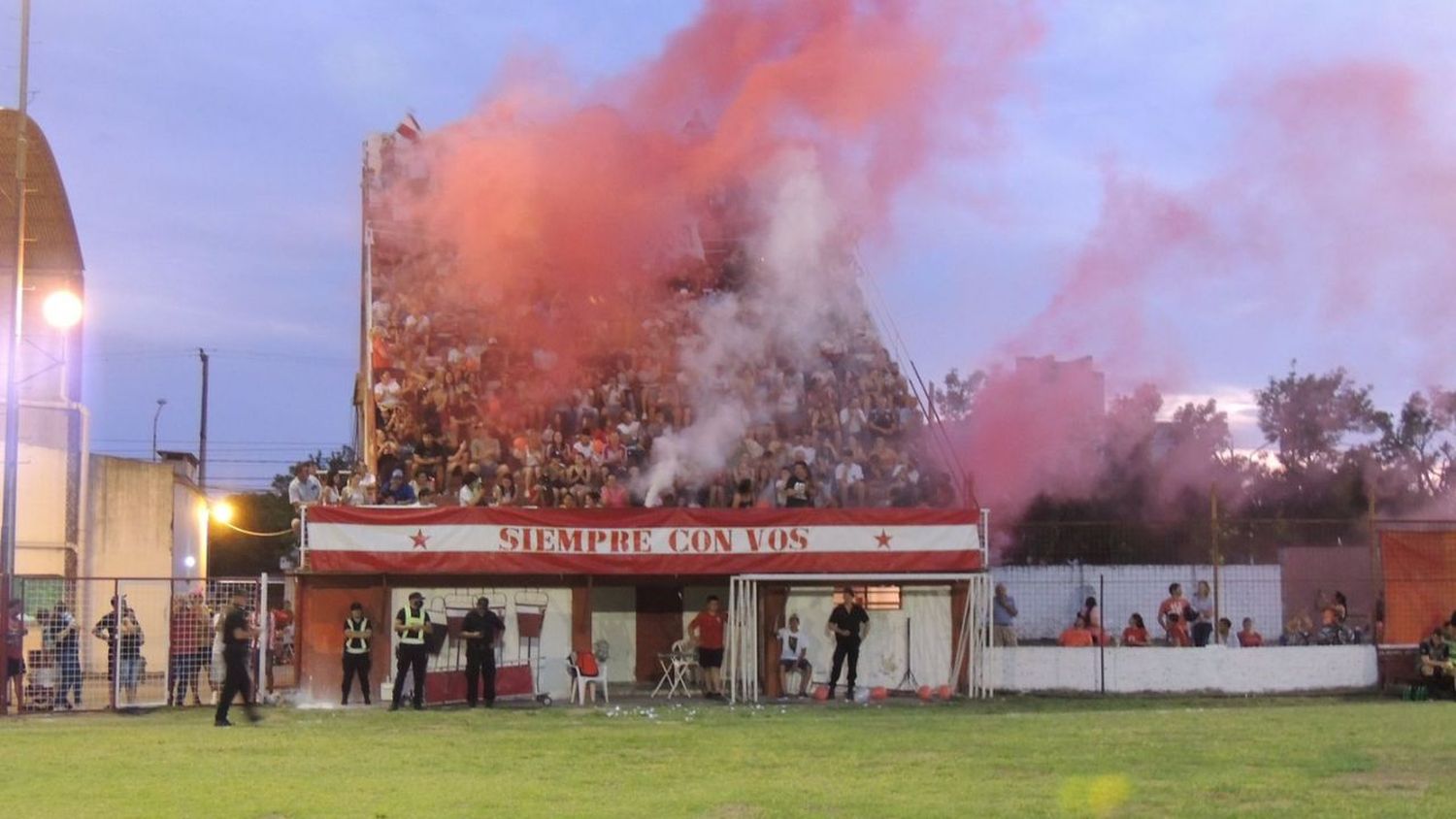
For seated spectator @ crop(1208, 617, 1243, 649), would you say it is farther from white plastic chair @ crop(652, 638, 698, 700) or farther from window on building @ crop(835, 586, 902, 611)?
white plastic chair @ crop(652, 638, 698, 700)

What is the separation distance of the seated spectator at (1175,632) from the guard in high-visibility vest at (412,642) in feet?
40.3

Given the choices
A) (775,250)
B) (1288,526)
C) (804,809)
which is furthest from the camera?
(775,250)

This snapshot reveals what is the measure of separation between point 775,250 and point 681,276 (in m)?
2.24

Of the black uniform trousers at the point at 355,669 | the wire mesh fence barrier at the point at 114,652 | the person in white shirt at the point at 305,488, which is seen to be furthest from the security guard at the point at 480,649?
the person in white shirt at the point at 305,488

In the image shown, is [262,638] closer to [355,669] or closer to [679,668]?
[355,669]

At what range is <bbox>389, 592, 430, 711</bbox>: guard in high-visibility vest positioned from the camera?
2230cm

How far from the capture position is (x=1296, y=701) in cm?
2400

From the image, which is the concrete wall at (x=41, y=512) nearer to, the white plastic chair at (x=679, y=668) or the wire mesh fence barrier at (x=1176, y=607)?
the white plastic chair at (x=679, y=668)

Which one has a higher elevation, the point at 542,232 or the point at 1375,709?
the point at 542,232

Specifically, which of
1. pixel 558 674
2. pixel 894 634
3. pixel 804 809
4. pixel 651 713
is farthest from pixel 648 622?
pixel 804 809

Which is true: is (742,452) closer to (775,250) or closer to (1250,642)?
(775,250)

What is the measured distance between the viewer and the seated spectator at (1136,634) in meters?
26.1

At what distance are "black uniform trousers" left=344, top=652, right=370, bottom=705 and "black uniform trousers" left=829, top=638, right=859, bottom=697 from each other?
23.4 feet

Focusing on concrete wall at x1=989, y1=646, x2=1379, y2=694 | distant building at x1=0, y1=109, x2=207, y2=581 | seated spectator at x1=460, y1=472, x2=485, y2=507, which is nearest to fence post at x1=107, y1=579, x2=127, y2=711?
seated spectator at x1=460, y1=472, x2=485, y2=507
